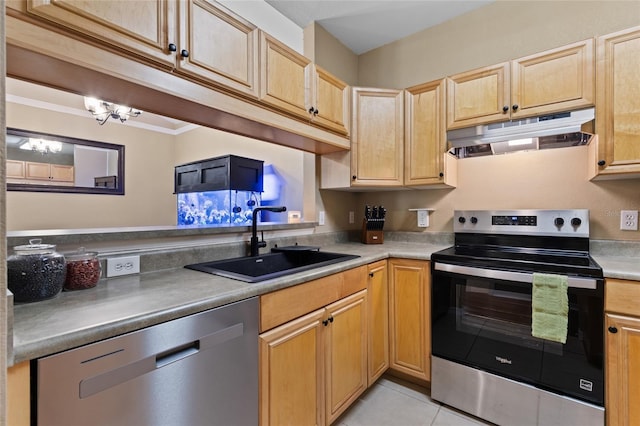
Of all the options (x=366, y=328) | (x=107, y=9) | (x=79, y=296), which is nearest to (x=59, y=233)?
(x=79, y=296)

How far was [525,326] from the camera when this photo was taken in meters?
1.55

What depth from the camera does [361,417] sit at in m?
1.72

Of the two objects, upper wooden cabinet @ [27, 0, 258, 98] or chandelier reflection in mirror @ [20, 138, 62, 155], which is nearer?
upper wooden cabinet @ [27, 0, 258, 98]

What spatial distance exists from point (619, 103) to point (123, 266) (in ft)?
8.56

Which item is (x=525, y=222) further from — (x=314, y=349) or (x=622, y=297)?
(x=314, y=349)

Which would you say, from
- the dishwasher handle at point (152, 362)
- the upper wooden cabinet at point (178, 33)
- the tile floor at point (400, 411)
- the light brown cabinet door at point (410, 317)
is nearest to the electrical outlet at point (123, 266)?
the dishwasher handle at point (152, 362)

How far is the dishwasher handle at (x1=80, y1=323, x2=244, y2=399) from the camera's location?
2.42 ft

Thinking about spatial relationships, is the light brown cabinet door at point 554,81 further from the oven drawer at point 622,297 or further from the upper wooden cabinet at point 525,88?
the oven drawer at point 622,297

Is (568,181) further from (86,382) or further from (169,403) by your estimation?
(86,382)

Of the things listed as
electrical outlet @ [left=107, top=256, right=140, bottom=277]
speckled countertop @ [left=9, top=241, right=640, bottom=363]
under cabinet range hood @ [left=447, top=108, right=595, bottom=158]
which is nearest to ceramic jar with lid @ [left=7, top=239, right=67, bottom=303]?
speckled countertop @ [left=9, top=241, right=640, bottom=363]

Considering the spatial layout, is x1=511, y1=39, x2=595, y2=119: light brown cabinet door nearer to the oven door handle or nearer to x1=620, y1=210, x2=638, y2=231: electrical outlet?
x1=620, y1=210, x2=638, y2=231: electrical outlet

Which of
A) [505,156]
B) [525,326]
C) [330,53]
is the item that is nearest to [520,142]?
[505,156]

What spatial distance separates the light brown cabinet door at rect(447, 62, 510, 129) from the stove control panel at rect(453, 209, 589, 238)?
66 centimetres

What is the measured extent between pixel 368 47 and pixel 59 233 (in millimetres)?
2739
